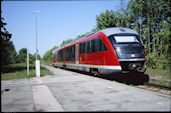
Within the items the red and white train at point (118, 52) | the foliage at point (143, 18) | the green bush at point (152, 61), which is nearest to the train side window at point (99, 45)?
the red and white train at point (118, 52)

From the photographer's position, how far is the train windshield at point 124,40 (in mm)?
10312

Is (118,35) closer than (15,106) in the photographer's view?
No

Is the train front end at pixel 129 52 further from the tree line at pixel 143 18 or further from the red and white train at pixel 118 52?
the tree line at pixel 143 18

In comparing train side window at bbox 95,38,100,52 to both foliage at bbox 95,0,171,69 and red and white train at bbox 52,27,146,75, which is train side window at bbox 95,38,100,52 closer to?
red and white train at bbox 52,27,146,75

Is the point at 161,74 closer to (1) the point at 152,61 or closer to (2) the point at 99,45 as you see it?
(2) the point at 99,45

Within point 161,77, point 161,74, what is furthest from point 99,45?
point 161,74

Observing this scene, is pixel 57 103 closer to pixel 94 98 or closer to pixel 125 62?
pixel 94 98

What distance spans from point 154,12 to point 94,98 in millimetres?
29929

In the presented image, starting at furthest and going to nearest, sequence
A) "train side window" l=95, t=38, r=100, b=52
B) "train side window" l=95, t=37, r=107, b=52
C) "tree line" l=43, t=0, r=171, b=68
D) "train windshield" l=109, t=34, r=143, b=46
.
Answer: "tree line" l=43, t=0, r=171, b=68, "train side window" l=95, t=38, r=100, b=52, "train side window" l=95, t=37, r=107, b=52, "train windshield" l=109, t=34, r=143, b=46

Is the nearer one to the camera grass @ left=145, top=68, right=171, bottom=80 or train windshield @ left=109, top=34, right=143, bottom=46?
train windshield @ left=109, top=34, right=143, bottom=46

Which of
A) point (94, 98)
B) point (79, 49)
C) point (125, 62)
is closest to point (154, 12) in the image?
point (79, 49)

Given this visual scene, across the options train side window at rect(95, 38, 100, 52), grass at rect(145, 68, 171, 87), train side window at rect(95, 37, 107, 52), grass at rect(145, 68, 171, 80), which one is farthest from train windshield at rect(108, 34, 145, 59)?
grass at rect(145, 68, 171, 80)

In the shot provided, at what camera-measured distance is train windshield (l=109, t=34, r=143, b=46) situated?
10.3m

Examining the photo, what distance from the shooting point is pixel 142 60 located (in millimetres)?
10156
